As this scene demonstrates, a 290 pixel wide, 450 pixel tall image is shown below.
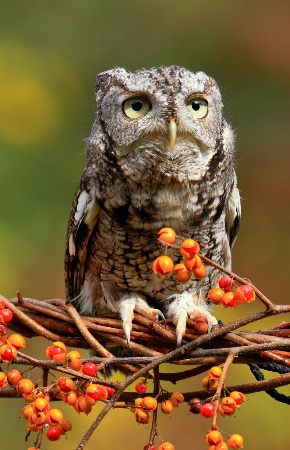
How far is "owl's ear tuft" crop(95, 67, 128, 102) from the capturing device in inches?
79.3

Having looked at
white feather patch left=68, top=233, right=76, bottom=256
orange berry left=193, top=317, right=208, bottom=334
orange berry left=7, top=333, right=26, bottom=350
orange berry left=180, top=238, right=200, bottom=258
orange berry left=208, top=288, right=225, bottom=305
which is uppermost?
white feather patch left=68, top=233, right=76, bottom=256

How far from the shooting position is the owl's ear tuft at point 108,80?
201cm

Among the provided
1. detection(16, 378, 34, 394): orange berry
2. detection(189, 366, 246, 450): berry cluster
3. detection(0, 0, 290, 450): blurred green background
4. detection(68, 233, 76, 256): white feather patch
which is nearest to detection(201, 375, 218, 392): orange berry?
detection(189, 366, 246, 450): berry cluster

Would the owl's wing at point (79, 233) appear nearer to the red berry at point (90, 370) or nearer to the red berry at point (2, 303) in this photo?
the red berry at point (2, 303)

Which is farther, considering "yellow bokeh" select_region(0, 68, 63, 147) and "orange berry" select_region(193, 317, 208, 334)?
"yellow bokeh" select_region(0, 68, 63, 147)

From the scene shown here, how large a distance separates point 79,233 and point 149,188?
0.29m

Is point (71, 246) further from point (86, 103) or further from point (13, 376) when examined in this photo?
point (86, 103)

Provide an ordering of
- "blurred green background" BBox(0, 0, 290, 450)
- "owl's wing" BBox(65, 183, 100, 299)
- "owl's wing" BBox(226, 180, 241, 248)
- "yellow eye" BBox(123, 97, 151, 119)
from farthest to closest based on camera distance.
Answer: "blurred green background" BBox(0, 0, 290, 450) → "owl's wing" BBox(226, 180, 241, 248) → "owl's wing" BBox(65, 183, 100, 299) → "yellow eye" BBox(123, 97, 151, 119)

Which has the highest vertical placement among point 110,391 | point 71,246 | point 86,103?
point 86,103

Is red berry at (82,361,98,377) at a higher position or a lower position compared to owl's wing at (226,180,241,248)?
lower

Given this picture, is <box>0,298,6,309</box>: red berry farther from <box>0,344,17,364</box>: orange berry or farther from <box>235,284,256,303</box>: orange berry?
<box>235,284,256,303</box>: orange berry

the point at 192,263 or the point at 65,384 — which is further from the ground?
the point at 192,263

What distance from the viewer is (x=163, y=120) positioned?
1832mm

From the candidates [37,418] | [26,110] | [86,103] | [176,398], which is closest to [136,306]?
[176,398]
